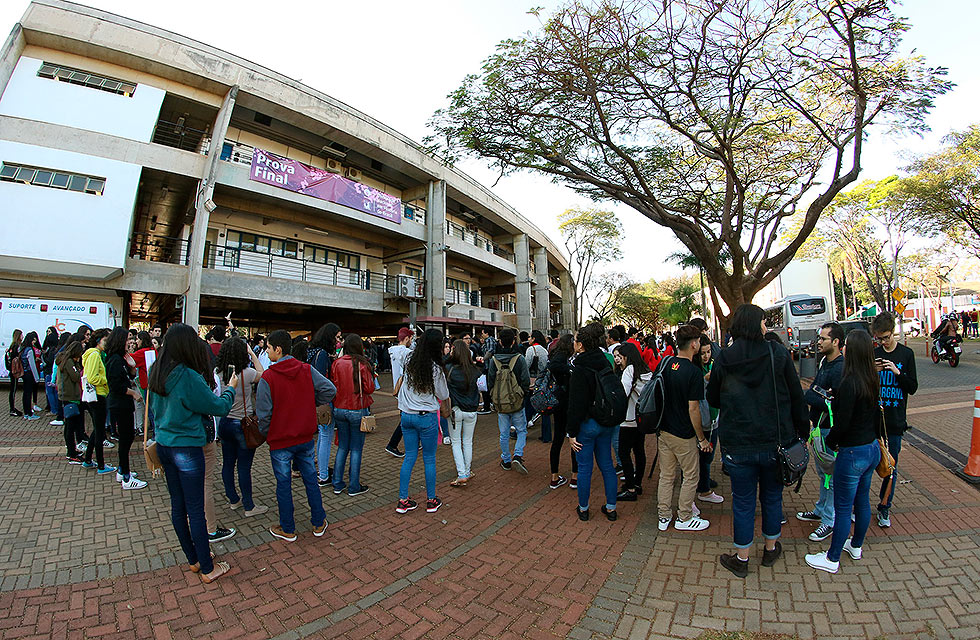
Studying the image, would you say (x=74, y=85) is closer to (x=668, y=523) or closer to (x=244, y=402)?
(x=244, y=402)

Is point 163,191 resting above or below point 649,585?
above

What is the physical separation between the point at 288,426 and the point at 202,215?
14351 millimetres

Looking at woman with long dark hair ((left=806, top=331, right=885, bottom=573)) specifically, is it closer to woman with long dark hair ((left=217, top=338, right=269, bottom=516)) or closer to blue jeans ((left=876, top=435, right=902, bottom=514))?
blue jeans ((left=876, top=435, right=902, bottom=514))

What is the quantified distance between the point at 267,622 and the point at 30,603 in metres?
1.65

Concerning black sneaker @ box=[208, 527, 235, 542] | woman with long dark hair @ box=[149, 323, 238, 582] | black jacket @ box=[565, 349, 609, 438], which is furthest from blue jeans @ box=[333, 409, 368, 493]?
black jacket @ box=[565, 349, 609, 438]

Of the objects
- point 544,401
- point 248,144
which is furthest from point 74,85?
point 544,401

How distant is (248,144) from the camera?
17391 millimetres

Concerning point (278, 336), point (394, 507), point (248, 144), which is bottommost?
point (394, 507)

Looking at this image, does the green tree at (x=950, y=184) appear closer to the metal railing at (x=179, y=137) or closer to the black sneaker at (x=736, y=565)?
the black sneaker at (x=736, y=565)

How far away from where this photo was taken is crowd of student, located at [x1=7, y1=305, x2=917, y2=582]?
9.57 feet

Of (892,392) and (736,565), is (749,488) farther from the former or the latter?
(892,392)

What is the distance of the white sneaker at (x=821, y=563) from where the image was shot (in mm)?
2902

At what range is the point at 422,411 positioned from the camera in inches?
159

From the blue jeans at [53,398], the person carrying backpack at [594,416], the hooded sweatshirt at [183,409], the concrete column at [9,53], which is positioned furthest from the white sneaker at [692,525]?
the concrete column at [9,53]
